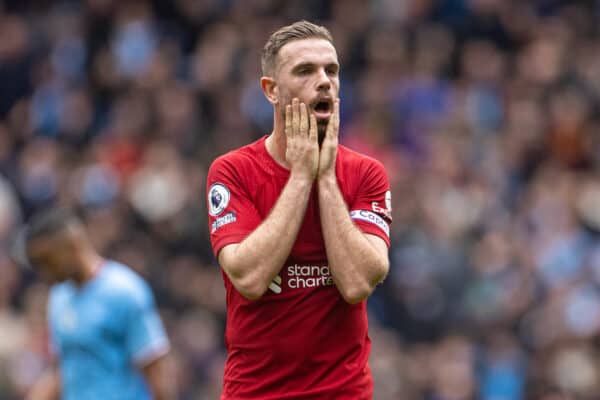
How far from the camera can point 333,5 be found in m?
17.2

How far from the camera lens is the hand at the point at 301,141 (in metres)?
5.28

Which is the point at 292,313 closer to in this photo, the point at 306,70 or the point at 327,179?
the point at 327,179

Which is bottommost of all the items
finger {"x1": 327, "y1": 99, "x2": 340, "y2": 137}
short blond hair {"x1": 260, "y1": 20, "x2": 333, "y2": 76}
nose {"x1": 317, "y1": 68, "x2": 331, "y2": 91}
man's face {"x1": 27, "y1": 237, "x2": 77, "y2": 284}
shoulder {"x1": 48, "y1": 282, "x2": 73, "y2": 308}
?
shoulder {"x1": 48, "y1": 282, "x2": 73, "y2": 308}

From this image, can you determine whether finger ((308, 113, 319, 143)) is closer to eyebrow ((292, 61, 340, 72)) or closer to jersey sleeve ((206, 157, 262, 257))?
eyebrow ((292, 61, 340, 72))

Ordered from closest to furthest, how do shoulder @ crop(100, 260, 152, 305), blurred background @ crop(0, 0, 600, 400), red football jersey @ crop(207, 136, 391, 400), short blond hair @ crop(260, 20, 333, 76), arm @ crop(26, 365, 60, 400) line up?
red football jersey @ crop(207, 136, 391, 400) → short blond hair @ crop(260, 20, 333, 76) → shoulder @ crop(100, 260, 152, 305) → arm @ crop(26, 365, 60, 400) → blurred background @ crop(0, 0, 600, 400)

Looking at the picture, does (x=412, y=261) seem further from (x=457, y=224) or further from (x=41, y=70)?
(x=41, y=70)

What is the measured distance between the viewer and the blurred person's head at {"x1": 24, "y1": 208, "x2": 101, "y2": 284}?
776cm

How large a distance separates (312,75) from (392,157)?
9125 mm

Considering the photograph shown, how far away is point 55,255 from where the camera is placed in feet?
25.5

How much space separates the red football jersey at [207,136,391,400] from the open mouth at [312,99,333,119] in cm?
28

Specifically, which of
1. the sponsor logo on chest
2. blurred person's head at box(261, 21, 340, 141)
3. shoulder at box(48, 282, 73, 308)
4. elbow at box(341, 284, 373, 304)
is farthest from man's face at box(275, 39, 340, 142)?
shoulder at box(48, 282, 73, 308)

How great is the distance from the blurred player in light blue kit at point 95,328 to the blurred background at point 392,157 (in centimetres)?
396

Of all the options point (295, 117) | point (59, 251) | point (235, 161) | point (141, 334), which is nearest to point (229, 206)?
point (235, 161)

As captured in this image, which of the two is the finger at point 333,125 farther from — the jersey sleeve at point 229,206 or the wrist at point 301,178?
the jersey sleeve at point 229,206
